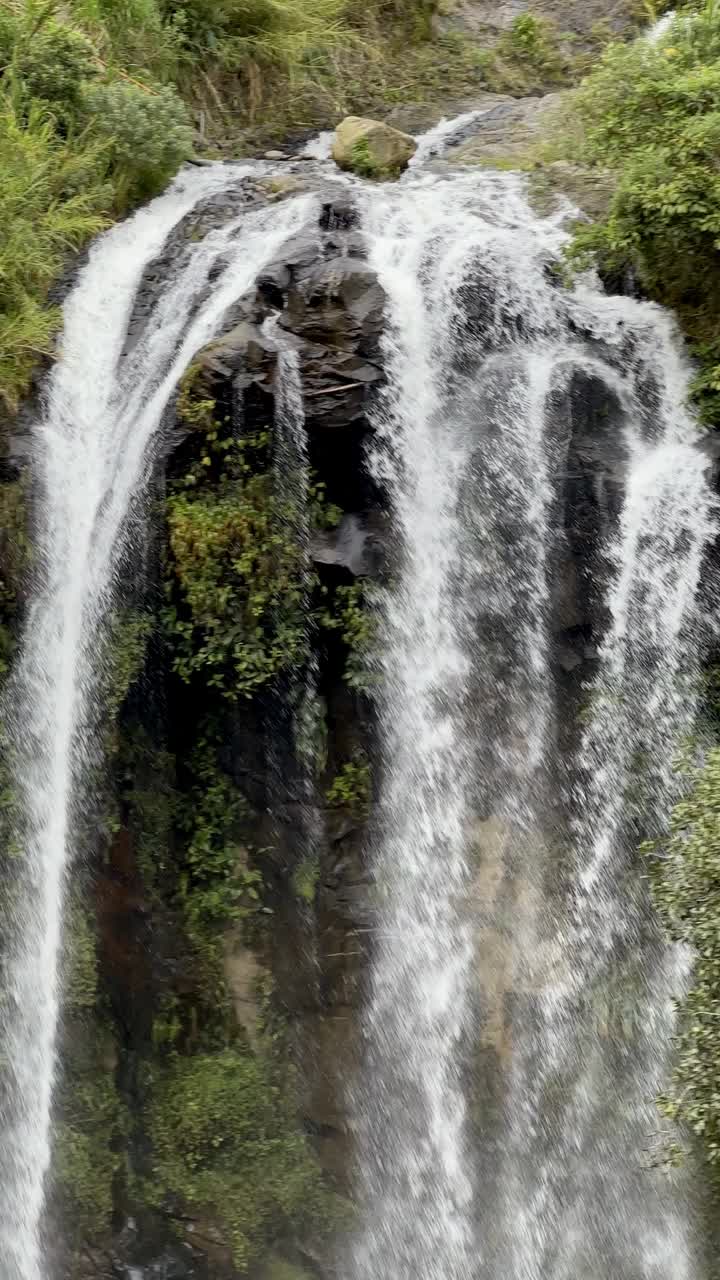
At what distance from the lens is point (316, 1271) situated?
8102mm

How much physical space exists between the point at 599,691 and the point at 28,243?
234 inches

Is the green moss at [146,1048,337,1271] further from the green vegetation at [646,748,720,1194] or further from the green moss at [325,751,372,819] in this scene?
the green vegetation at [646,748,720,1194]

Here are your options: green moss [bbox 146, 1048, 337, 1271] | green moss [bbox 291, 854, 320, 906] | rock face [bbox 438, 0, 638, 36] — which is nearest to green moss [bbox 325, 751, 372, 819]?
green moss [bbox 291, 854, 320, 906]

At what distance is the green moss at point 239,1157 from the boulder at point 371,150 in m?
9.08

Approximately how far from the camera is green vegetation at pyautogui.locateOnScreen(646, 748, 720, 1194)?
631 centimetres

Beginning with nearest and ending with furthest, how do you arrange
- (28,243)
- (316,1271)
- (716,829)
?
(716,829)
(316,1271)
(28,243)

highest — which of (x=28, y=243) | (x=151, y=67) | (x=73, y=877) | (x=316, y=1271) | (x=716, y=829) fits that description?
(x=151, y=67)

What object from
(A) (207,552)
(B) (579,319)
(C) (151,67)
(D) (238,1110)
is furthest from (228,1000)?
(C) (151,67)

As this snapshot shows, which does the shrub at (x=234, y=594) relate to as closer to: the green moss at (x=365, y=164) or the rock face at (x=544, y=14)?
the green moss at (x=365, y=164)

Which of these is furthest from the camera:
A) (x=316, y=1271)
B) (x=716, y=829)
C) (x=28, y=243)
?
(x=28, y=243)

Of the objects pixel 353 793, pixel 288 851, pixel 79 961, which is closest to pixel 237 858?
pixel 288 851

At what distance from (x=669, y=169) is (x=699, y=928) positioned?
579 centimetres

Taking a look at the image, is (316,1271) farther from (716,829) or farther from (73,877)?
(716,829)

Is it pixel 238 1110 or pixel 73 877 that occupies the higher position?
pixel 73 877
